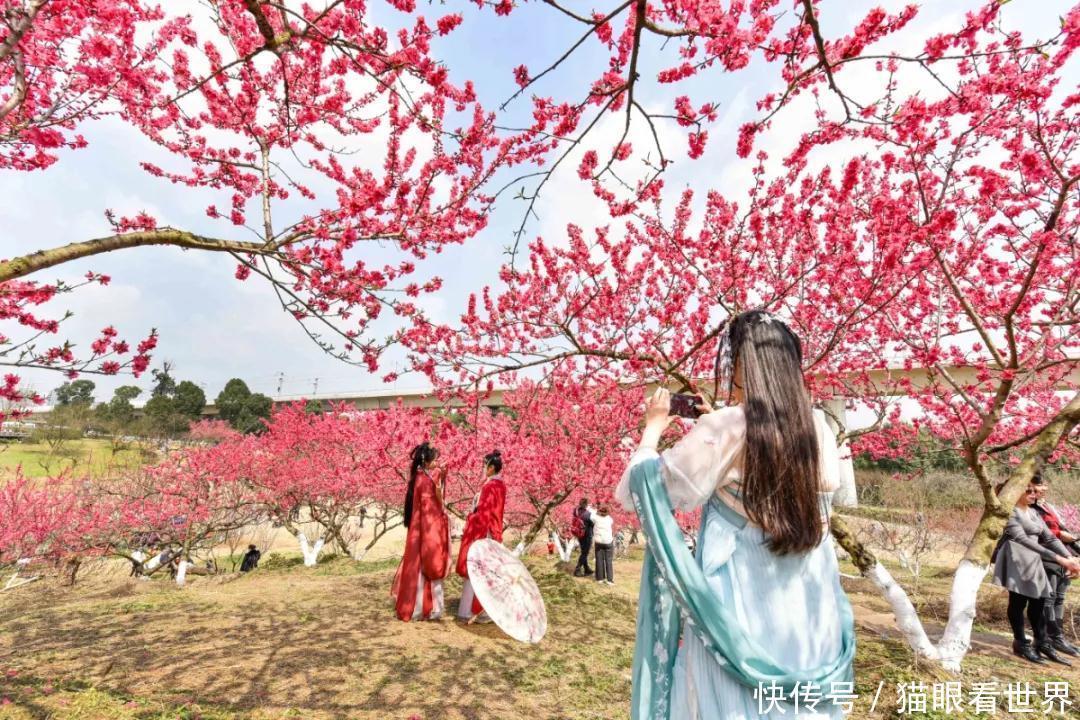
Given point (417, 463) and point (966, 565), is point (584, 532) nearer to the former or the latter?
point (417, 463)

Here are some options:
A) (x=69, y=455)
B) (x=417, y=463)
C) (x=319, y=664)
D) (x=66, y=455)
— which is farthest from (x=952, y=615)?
(x=69, y=455)

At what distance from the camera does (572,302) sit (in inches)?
242

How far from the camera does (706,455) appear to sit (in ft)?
5.25

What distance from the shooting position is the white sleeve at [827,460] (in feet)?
5.46

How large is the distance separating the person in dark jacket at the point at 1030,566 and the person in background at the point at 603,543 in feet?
19.6

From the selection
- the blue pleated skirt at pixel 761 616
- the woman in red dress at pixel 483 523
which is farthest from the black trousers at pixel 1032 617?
the blue pleated skirt at pixel 761 616

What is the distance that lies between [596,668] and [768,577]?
12.9 ft

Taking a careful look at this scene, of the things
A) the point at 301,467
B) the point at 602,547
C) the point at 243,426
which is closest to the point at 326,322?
the point at 602,547

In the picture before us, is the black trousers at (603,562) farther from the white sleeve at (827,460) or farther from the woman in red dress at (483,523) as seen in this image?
the white sleeve at (827,460)

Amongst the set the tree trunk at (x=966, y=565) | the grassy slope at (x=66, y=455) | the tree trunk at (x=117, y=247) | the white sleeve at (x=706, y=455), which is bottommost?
the grassy slope at (x=66, y=455)

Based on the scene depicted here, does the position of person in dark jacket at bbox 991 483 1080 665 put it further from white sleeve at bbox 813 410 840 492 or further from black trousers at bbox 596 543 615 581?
black trousers at bbox 596 543 615 581

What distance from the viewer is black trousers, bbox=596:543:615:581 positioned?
10.2 metres

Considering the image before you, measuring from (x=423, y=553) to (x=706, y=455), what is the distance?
4.85m

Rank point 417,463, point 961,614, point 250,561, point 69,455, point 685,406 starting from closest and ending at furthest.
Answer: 1. point 685,406
2. point 961,614
3. point 417,463
4. point 250,561
5. point 69,455
